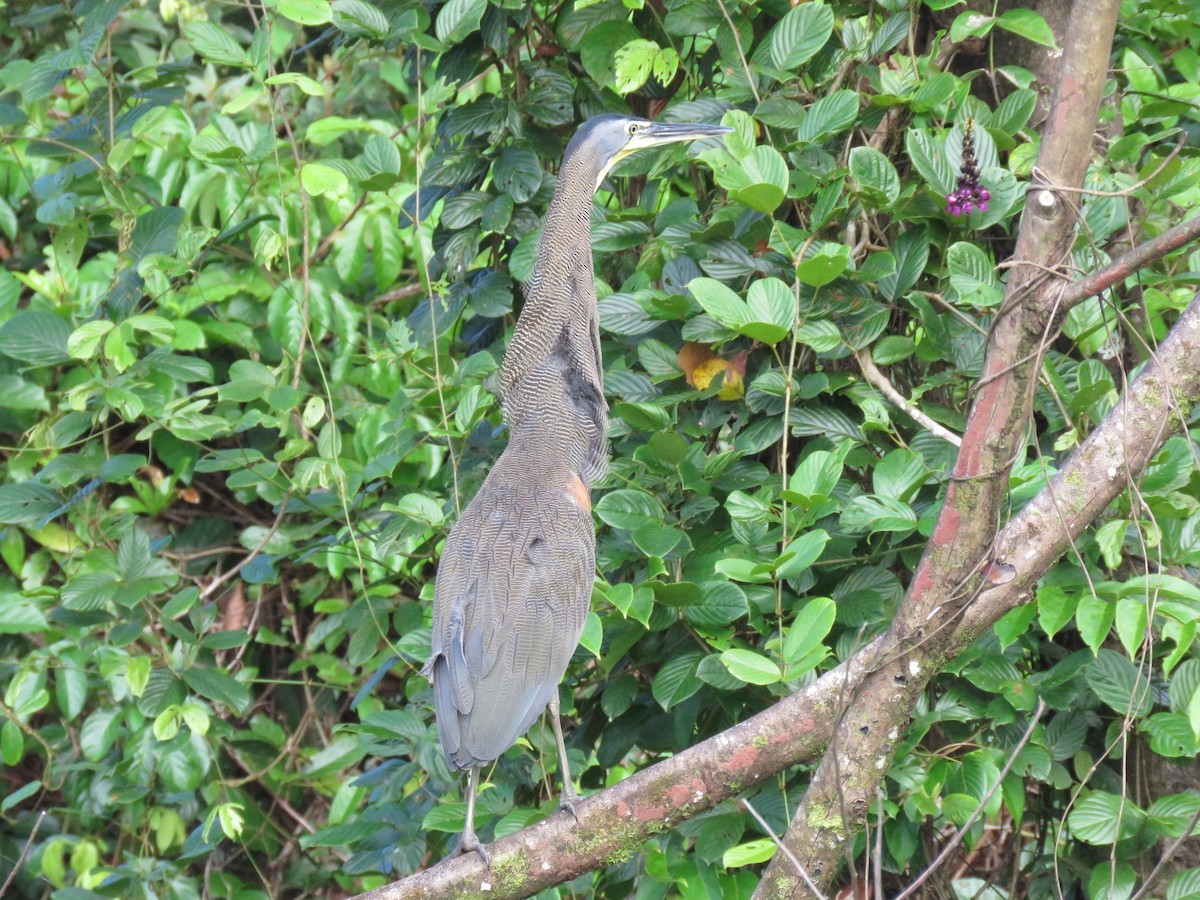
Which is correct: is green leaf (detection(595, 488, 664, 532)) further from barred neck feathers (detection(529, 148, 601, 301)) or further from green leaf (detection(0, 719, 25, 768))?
green leaf (detection(0, 719, 25, 768))

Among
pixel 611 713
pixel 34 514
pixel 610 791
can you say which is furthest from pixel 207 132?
pixel 610 791

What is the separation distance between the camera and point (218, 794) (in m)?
4.77

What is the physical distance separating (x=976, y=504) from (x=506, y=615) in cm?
126

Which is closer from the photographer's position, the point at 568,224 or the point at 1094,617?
the point at 1094,617

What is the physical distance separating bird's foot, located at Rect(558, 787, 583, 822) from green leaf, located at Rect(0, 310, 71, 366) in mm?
2352

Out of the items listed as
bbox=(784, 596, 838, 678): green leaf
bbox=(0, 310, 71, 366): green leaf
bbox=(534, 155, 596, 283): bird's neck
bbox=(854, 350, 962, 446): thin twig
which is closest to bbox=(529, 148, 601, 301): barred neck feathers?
bbox=(534, 155, 596, 283): bird's neck

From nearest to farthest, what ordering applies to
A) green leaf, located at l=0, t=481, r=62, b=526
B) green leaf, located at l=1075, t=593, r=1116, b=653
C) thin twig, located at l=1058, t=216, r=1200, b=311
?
thin twig, located at l=1058, t=216, r=1200, b=311, green leaf, located at l=1075, t=593, r=1116, b=653, green leaf, located at l=0, t=481, r=62, b=526

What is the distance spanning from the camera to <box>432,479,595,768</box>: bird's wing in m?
2.95

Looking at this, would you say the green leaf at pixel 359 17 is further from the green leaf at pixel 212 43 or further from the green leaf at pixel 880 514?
the green leaf at pixel 880 514

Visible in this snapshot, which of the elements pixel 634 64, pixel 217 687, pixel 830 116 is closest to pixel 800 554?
pixel 830 116

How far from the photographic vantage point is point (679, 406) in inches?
137

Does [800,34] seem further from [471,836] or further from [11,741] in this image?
[11,741]

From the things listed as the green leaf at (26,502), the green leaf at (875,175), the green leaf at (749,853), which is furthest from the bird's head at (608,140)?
the green leaf at (26,502)

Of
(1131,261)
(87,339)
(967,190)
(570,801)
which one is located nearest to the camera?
(1131,261)
